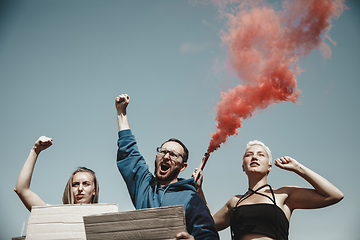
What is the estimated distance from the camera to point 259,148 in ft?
14.8

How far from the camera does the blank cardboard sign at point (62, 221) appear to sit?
2924 mm

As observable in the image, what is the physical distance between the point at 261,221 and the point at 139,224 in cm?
187

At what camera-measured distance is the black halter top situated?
11.7 feet

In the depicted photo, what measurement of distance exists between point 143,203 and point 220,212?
1.36 metres

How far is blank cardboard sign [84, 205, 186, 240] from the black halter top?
63.2 inches

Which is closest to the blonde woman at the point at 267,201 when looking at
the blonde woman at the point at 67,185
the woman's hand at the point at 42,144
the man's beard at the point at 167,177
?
the man's beard at the point at 167,177

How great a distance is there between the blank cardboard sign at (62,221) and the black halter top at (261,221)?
1719 millimetres

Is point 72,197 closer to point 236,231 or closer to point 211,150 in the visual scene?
point 236,231

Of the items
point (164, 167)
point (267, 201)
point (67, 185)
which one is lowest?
point (267, 201)

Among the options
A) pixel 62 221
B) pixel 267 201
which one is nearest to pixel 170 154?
pixel 267 201

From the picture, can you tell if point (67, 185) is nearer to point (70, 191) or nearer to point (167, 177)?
point (70, 191)

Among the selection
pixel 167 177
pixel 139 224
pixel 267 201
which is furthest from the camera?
pixel 167 177

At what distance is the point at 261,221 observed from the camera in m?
3.65

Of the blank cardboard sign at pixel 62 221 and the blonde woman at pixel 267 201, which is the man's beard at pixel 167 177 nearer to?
the blonde woman at pixel 267 201
